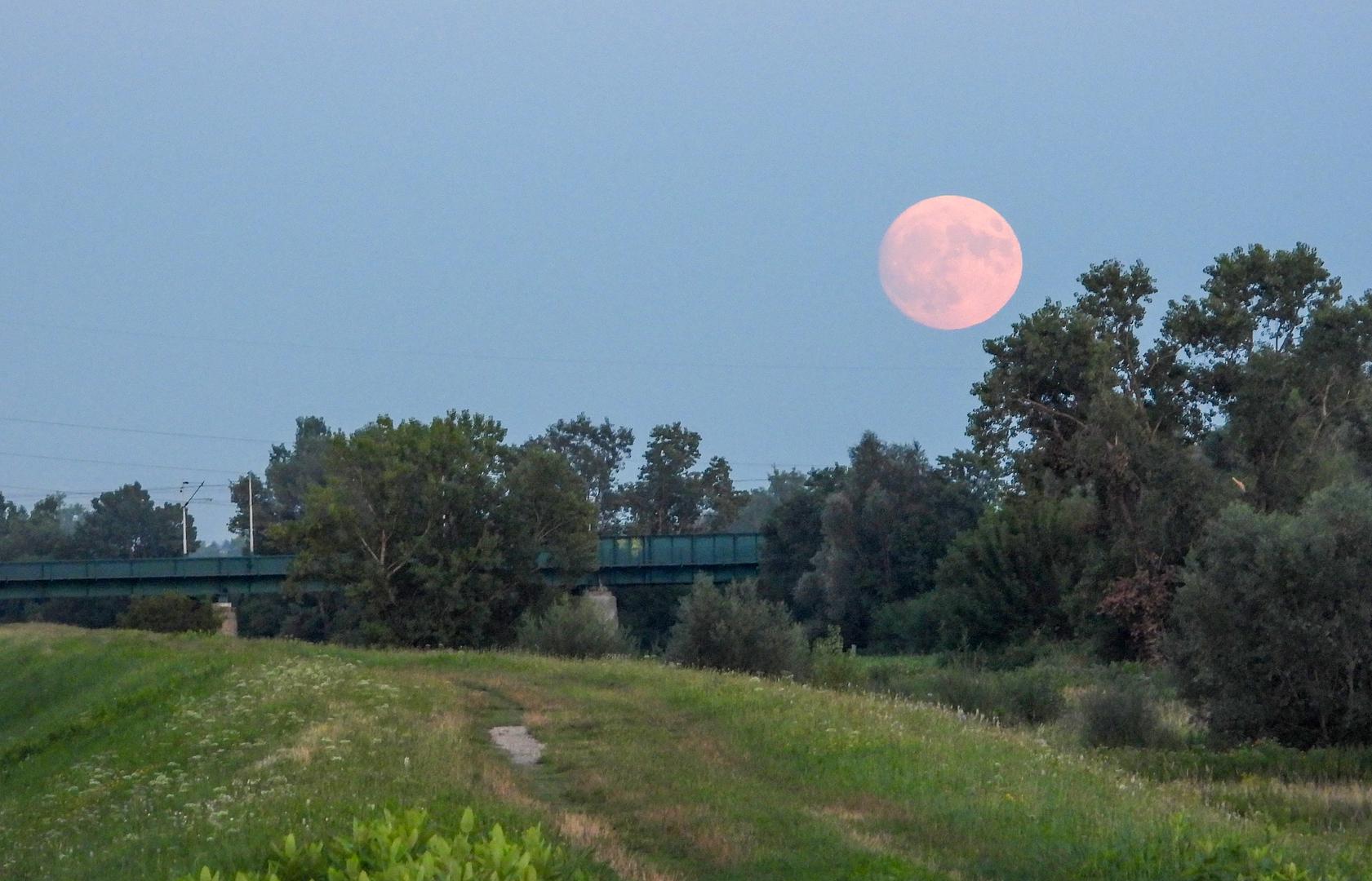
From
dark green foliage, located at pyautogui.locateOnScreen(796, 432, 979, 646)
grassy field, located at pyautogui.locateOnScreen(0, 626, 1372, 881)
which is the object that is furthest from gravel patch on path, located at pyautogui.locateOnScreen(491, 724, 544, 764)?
dark green foliage, located at pyautogui.locateOnScreen(796, 432, 979, 646)

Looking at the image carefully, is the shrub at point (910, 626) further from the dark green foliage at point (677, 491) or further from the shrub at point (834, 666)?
the dark green foliage at point (677, 491)

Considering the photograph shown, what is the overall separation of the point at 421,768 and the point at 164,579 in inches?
2749

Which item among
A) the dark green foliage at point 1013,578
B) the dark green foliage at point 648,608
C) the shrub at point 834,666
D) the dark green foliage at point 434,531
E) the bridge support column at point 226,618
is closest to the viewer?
the shrub at point 834,666

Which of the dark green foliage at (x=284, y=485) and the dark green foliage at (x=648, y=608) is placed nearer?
the dark green foliage at (x=648, y=608)

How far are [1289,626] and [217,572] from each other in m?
65.6

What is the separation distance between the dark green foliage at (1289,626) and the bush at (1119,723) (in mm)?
979

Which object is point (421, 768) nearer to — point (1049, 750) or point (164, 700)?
point (1049, 750)

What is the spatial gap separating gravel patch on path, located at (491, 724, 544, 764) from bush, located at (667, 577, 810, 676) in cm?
1947

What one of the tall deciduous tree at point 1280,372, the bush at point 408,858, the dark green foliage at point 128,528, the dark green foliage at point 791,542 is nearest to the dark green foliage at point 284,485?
the dark green foliage at point 128,528

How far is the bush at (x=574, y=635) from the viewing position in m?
43.7

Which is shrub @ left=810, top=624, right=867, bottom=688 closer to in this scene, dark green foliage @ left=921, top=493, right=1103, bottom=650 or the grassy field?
the grassy field

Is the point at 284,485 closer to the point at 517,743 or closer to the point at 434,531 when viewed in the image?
the point at 434,531

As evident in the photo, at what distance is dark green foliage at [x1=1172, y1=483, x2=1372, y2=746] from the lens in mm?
22062

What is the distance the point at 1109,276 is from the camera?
45.9m
